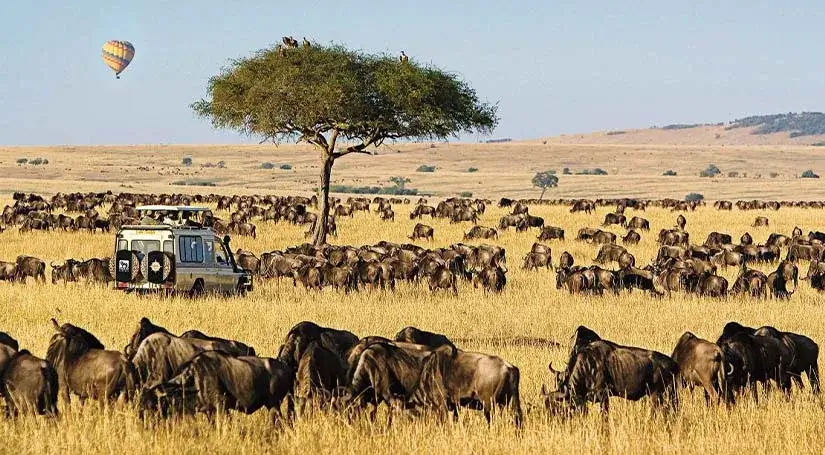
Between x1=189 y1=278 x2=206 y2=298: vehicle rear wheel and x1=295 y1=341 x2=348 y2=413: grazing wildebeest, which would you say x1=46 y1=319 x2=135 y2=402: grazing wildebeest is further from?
x1=189 y1=278 x2=206 y2=298: vehicle rear wheel

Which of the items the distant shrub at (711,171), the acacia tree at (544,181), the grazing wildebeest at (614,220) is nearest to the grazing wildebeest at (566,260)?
the grazing wildebeest at (614,220)

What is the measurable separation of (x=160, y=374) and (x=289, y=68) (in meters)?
29.6

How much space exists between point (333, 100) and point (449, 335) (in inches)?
841

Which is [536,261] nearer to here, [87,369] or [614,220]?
[87,369]

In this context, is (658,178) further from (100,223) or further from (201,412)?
(201,412)

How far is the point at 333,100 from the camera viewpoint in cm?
3731

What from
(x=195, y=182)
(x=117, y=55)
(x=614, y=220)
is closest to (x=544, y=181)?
(x=195, y=182)

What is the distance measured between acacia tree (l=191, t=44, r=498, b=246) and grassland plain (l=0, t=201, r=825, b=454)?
410cm

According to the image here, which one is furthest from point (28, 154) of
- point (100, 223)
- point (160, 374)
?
point (160, 374)

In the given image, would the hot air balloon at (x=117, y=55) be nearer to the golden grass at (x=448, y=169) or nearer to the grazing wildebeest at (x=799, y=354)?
the golden grass at (x=448, y=169)

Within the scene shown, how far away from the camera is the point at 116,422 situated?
30.8 feet

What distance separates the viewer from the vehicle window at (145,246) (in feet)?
67.3

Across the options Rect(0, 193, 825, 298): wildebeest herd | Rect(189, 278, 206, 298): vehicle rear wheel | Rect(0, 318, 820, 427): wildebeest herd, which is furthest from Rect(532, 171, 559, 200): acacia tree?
Rect(0, 318, 820, 427): wildebeest herd

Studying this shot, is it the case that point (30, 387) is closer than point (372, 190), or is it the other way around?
point (30, 387)
